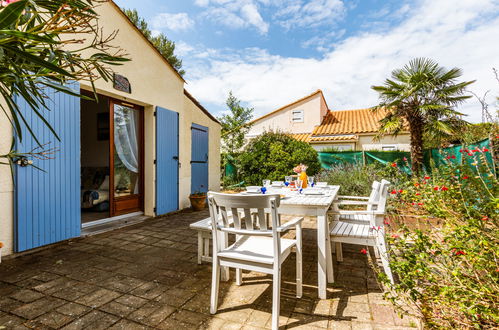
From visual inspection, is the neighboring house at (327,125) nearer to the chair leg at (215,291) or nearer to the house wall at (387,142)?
the house wall at (387,142)

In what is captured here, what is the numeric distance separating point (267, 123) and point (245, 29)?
9715 millimetres

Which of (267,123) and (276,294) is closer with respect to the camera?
(276,294)

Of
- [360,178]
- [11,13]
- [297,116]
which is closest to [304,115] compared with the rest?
[297,116]

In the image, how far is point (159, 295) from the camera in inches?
82.1

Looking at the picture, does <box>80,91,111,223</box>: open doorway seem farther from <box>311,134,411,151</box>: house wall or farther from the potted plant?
<box>311,134,411,151</box>: house wall

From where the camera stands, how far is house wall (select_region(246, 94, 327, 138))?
632 inches

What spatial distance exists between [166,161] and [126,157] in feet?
2.53

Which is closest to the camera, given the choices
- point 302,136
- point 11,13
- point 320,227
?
point 11,13

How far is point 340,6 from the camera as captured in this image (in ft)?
17.7

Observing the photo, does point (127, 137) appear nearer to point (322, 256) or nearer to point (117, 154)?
point (117, 154)

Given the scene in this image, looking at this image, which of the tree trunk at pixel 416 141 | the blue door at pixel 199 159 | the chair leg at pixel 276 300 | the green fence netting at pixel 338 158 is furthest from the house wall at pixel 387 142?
the chair leg at pixel 276 300

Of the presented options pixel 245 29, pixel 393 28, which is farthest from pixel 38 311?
pixel 245 29

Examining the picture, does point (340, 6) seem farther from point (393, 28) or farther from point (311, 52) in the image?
point (311, 52)

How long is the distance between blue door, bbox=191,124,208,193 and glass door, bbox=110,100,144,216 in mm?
1419
